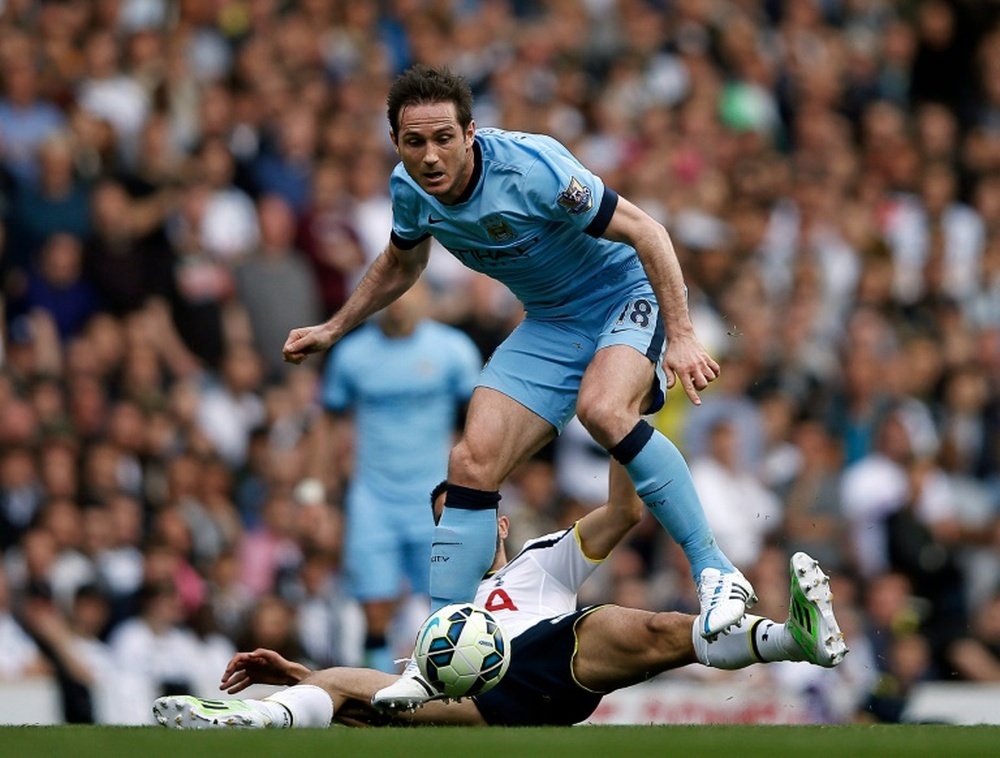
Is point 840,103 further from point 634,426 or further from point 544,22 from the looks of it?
point 634,426

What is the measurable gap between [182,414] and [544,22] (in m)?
5.29

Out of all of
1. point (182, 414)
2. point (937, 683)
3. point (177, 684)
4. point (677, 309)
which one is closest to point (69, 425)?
point (182, 414)

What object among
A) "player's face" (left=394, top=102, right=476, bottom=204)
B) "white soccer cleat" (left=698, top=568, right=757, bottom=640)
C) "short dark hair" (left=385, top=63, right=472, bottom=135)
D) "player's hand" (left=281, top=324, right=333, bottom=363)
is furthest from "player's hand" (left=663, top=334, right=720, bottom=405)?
"player's hand" (left=281, top=324, right=333, bottom=363)

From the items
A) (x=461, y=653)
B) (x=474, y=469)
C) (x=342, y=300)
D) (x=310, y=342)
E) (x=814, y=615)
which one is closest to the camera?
(x=461, y=653)

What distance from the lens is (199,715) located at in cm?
836

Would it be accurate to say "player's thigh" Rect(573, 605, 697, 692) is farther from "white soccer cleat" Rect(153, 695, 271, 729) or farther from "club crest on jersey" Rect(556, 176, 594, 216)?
"club crest on jersey" Rect(556, 176, 594, 216)

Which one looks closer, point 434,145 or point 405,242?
point 434,145

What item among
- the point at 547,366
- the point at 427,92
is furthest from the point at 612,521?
the point at 427,92

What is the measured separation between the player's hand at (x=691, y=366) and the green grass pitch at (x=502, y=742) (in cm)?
130

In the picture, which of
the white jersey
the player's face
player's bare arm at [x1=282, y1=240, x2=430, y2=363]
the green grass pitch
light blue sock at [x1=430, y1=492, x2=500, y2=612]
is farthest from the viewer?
player's bare arm at [x1=282, y1=240, x2=430, y2=363]

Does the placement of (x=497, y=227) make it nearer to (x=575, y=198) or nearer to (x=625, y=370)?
(x=575, y=198)

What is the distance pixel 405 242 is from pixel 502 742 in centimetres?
267

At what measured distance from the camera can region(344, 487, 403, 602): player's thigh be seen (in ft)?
41.4

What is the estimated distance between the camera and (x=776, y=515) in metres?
14.5
